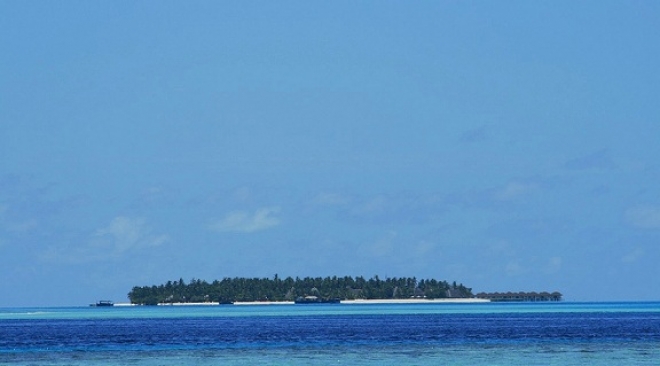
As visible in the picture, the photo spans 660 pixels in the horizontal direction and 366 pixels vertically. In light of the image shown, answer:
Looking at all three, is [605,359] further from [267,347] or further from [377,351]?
[267,347]

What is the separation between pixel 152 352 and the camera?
323 feet

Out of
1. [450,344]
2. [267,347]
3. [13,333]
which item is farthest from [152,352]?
[13,333]

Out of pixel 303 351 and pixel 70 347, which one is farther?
pixel 70 347

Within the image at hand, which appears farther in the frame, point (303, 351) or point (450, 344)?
point (450, 344)

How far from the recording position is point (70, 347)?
357ft

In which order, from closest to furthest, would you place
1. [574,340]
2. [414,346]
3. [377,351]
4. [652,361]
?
[652,361]
[377,351]
[414,346]
[574,340]

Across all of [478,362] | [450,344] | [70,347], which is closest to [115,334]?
[70,347]

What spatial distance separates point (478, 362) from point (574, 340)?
1162 inches

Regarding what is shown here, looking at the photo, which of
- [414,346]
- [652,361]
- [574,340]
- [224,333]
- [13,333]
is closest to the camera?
[652,361]

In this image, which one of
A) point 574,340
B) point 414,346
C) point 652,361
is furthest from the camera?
point 574,340

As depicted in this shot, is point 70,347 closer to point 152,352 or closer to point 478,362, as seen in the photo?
point 152,352

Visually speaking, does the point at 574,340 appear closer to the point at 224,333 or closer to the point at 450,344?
the point at 450,344

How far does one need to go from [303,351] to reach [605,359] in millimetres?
24353

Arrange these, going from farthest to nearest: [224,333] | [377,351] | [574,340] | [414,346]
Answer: [224,333], [574,340], [414,346], [377,351]
